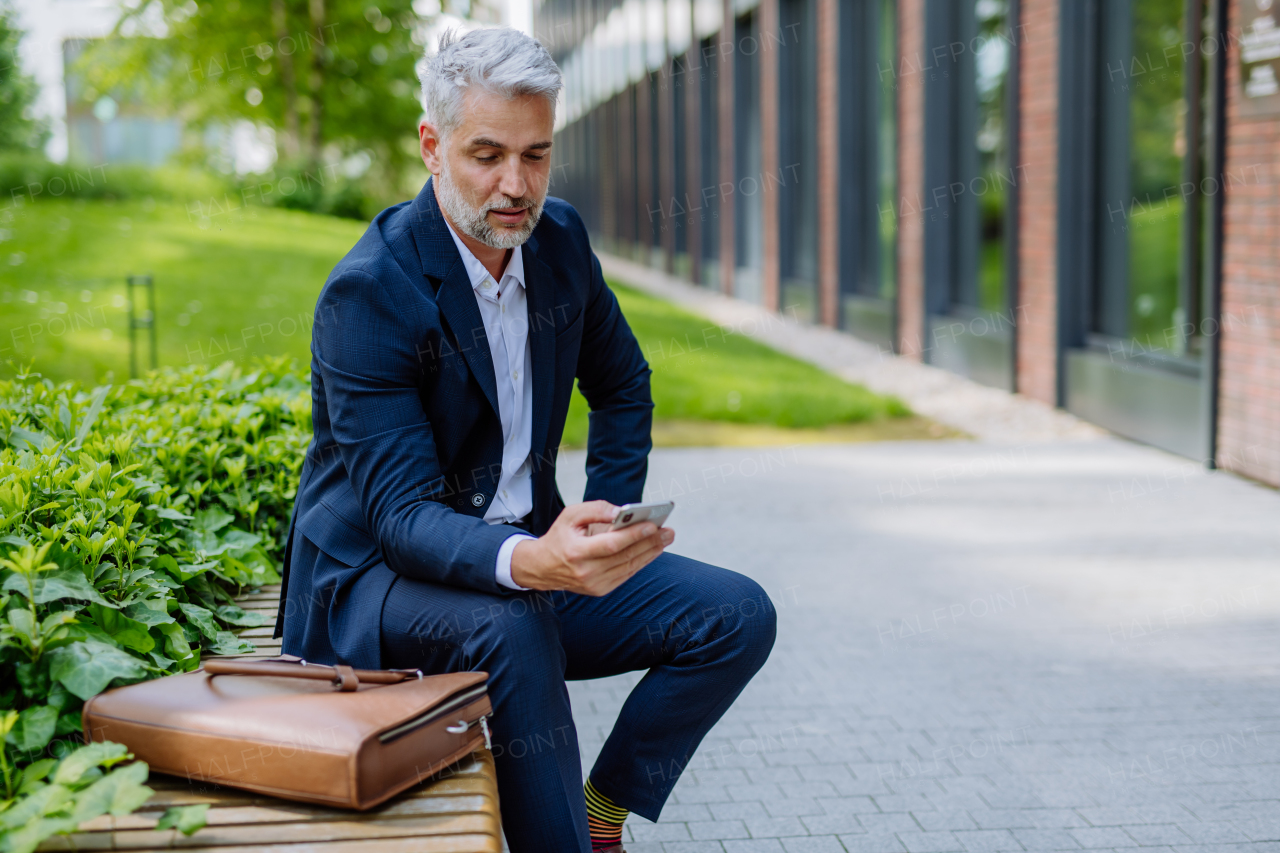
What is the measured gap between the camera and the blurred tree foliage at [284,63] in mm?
32719

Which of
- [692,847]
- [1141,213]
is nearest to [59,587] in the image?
[692,847]

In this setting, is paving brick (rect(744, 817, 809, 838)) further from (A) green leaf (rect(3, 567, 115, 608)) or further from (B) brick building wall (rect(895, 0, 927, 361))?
(B) brick building wall (rect(895, 0, 927, 361))

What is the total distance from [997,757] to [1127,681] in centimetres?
85

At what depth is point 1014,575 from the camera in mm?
5617

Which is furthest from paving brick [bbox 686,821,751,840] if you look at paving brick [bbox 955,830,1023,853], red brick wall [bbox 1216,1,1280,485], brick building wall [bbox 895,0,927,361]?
brick building wall [bbox 895,0,927,361]

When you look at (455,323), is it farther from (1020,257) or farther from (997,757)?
(1020,257)

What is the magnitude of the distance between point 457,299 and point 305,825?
3.59ft

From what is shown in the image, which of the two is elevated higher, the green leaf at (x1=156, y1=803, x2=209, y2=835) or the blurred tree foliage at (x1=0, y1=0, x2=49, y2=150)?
the blurred tree foliage at (x1=0, y1=0, x2=49, y2=150)

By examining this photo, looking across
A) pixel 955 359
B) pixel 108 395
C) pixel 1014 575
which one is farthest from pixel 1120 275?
pixel 108 395

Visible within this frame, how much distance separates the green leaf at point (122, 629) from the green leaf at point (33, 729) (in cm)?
30

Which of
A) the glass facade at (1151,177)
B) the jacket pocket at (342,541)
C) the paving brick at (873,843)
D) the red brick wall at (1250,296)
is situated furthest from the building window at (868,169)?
the jacket pocket at (342,541)

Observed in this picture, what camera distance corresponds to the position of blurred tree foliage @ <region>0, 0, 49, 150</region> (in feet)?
92.1

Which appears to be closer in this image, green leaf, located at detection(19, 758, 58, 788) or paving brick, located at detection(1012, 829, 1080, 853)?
green leaf, located at detection(19, 758, 58, 788)

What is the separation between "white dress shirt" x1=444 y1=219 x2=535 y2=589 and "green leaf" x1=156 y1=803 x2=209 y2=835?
0.95 metres
